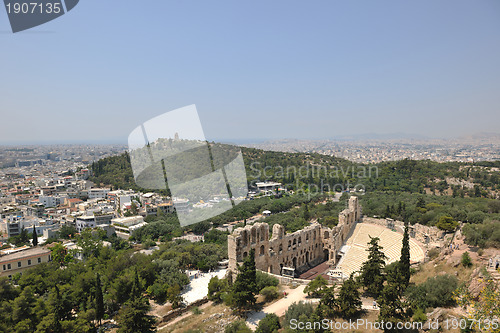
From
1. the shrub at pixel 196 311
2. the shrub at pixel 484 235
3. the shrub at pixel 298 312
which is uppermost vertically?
the shrub at pixel 484 235

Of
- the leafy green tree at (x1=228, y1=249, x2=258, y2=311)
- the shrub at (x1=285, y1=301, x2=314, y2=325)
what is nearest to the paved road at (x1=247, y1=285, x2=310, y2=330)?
the leafy green tree at (x1=228, y1=249, x2=258, y2=311)

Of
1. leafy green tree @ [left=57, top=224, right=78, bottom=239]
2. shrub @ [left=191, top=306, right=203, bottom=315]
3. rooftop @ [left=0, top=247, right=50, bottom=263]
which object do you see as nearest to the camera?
shrub @ [left=191, top=306, right=203, bottom=315]

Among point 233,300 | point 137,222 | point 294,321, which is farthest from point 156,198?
point 294,321

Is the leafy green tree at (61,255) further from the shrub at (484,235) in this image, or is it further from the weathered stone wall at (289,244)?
the shrub at (484,235)

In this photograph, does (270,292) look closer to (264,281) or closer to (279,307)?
(264,281)

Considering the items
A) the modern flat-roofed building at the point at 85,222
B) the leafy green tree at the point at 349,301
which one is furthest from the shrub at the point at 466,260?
the modern flat-roofed building at the point at 85,222

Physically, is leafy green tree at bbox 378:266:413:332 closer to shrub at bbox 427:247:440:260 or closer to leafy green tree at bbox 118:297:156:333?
shrub at bbox 427:247:440:260

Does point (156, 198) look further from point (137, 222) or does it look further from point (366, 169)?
point (366, 169)
